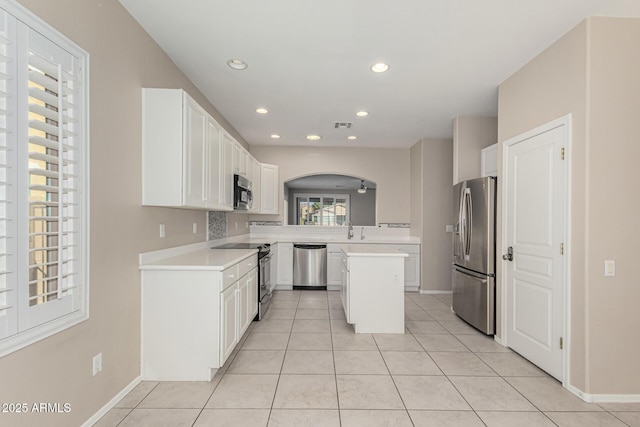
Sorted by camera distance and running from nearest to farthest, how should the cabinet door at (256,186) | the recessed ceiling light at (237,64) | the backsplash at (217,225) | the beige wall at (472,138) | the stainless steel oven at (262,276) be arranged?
1. the recessed ceiling light at (237,64)
2. the stainless steel oven at (262,276)
3. the backsplash at (217,225)
4. the beige wall at (472,138)
5. the cabinet door at (256,186)

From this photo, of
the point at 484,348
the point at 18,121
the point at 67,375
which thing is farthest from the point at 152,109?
the point at 484,348

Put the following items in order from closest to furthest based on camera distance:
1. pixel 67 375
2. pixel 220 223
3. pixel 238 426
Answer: pixel 67 375, pixel 238 426, pixel 220 223

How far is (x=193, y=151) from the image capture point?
266cm

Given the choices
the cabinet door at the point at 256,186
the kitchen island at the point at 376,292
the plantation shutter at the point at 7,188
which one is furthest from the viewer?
the cabinet door at the point at 256,186

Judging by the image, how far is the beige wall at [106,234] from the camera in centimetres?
157

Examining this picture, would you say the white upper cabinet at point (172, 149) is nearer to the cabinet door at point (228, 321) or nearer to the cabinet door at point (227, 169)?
the cabinet door at point (227, 169)

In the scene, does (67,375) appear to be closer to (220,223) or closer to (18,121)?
(18,121)

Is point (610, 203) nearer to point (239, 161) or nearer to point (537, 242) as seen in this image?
point (537, 242)

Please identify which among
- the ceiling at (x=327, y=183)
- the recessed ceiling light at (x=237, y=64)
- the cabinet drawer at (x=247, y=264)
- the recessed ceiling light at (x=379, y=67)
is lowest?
the cabinet drawer at (x=247, y=264)

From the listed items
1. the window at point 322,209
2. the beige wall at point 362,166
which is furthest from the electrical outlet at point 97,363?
the window at point 322,209

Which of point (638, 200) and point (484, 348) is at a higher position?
point (638, 200)

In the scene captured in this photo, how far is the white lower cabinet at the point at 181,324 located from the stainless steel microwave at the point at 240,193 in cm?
173

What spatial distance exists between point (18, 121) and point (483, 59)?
128 inches

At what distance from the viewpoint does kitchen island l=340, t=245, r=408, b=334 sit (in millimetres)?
3572
